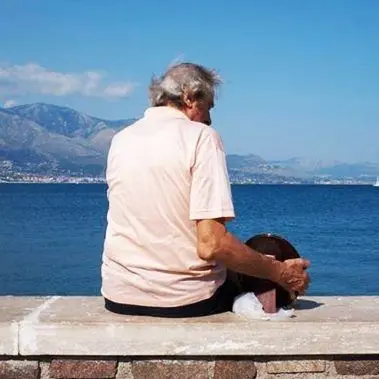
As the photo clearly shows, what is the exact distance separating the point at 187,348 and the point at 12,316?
84 centimetres

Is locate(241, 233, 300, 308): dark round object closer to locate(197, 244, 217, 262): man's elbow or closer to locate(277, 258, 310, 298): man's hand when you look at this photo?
locate(277, 258, 310, 298): man's hand

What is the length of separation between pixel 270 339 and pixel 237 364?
0.62 feet

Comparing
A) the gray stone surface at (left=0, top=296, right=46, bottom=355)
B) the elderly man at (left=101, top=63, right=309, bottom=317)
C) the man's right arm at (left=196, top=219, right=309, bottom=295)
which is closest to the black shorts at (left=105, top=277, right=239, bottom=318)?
the elderly man at (left=101, top=63, right=309, bottom=317)

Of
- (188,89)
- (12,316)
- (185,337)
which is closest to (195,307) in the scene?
(185,337)

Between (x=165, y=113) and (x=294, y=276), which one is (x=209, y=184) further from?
(x=294, y=276)

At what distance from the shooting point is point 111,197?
389 centimetres

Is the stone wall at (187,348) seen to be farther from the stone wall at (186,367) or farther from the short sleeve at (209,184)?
the short sleeve at (209,184)

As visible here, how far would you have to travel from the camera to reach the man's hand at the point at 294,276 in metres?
3.91

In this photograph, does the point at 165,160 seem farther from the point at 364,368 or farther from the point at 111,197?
the point at 364,368

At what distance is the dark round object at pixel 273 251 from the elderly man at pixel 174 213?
0.44 ft

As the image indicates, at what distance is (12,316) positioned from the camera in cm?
386

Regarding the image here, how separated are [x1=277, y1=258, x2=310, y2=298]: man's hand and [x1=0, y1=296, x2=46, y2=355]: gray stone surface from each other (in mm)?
1197

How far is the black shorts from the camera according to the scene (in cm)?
378

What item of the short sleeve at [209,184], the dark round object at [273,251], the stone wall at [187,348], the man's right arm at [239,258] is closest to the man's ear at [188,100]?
the short sleeve at [209,184]
